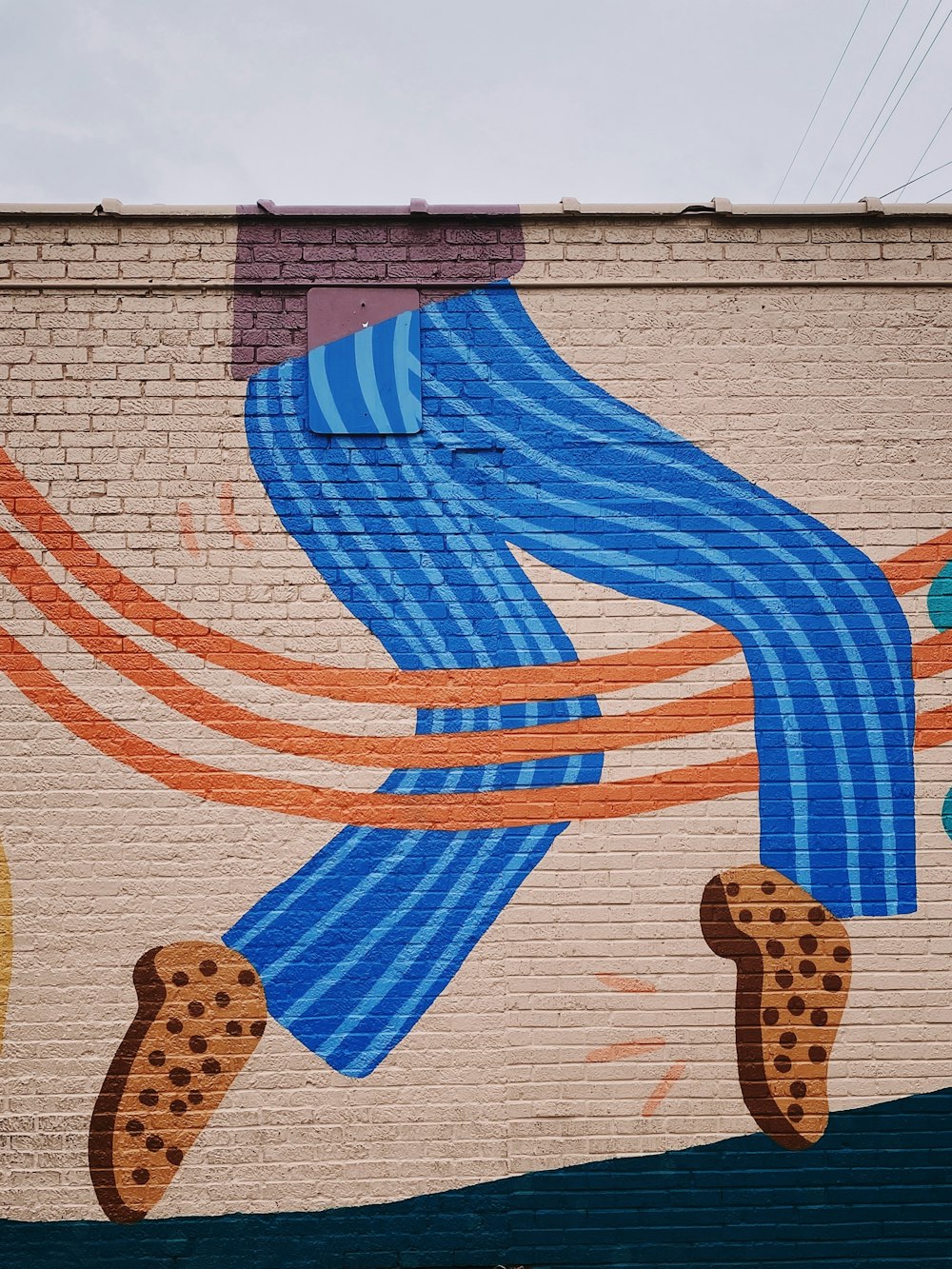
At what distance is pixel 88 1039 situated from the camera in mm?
3693

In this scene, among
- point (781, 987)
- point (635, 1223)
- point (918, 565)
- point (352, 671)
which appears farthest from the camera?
point (918, 565)

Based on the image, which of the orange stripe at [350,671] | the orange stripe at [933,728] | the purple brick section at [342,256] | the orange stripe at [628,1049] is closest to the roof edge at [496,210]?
the purple brick section at [342,256]

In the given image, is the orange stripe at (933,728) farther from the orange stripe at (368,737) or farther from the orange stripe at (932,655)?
the orange stripe at (932,655)

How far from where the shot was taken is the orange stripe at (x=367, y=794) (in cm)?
383

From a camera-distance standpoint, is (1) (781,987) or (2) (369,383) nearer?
(1) (781,987)

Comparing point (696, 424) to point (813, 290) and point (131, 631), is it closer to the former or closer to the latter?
point (813, 290)

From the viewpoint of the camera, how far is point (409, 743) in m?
3.87

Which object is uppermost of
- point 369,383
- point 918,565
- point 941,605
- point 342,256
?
point 342,256

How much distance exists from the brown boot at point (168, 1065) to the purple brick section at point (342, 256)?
245cm

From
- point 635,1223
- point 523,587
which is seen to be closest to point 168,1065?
point 635,1223

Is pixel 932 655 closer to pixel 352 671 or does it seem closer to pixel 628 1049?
pixel 628 1049

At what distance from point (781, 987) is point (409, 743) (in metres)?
1.77

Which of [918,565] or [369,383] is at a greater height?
[369,383]

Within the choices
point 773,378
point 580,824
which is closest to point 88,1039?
point 580,824
